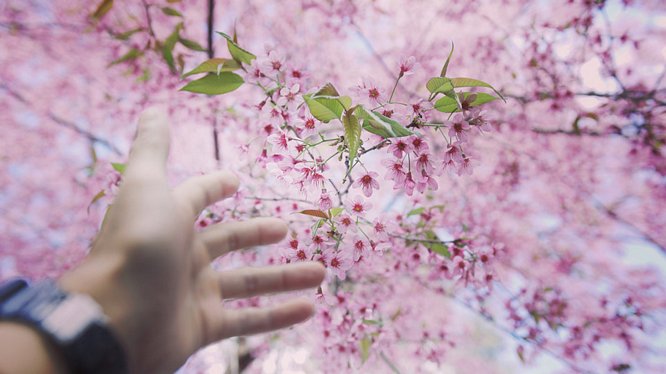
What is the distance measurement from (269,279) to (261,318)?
0.12m

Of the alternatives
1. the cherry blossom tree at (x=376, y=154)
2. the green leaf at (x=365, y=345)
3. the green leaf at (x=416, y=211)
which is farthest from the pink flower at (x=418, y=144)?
the green leaf at (x=365, y=345)

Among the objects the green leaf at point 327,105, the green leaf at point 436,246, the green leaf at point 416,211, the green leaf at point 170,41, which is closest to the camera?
the green leaf at point 327,105

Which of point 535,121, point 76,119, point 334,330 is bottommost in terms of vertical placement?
point 334,330

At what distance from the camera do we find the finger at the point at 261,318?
1.08 m

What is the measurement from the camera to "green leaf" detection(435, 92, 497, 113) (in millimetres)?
1229

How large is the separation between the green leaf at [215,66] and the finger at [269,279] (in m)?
0.74

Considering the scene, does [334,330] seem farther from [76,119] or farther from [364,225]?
[76,119]

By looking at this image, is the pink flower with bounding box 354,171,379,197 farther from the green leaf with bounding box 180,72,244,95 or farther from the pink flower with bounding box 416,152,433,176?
the green leaf with bounding box 180,72,244,95

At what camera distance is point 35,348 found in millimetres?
695

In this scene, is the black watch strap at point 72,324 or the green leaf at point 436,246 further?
the green leaf at point 436,246

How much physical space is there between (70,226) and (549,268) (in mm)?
6735

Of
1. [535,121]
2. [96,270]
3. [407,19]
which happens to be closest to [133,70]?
[96,270]

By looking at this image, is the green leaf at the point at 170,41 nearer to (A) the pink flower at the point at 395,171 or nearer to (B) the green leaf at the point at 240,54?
(B) the green leaf at the point at 240,54

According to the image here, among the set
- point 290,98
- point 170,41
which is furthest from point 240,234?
point 170,41
